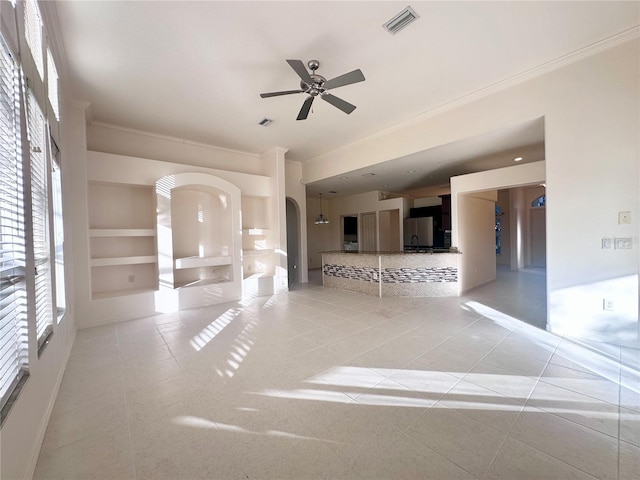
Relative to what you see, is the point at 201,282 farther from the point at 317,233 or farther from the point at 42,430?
the point at 317,233

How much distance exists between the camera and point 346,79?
9.19 ft

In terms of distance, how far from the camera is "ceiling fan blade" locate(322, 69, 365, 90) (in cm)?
270

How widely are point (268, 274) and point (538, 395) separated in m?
5.10

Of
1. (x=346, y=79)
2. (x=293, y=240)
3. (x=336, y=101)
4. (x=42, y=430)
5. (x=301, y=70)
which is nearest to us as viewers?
(x=42, y=430)

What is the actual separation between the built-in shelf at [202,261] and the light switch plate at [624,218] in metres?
5.78

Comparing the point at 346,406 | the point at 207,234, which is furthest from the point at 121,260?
the point at 346,406

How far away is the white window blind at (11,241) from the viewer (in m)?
1.28

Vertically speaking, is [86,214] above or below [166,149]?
below

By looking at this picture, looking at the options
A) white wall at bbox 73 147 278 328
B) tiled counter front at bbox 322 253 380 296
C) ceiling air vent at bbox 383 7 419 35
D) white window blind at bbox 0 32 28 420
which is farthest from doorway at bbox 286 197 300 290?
white window blind at bbox 0 32 28 420

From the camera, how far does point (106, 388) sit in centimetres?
225

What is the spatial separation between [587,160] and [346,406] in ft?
12.5

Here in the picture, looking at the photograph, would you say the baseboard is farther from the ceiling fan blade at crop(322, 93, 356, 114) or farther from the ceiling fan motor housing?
the ceiling fan blade at crop(322, 93, 356, 114)

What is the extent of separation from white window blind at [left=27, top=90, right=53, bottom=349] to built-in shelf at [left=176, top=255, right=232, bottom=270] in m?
2.44

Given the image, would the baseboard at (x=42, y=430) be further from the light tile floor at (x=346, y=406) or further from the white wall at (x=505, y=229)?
the white wall at (x=505, y=229)
